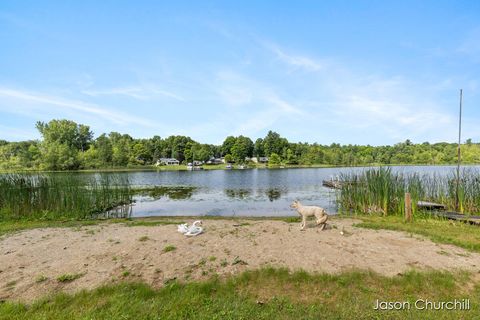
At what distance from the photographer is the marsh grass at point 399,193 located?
13.0 m

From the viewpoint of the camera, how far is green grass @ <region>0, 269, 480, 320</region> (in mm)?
3865

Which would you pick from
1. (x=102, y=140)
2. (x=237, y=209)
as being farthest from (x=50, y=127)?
(x=237, y=209)

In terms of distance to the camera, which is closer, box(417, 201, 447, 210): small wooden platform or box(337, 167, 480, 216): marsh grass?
box(337, 167, 480, 216): marsh grass

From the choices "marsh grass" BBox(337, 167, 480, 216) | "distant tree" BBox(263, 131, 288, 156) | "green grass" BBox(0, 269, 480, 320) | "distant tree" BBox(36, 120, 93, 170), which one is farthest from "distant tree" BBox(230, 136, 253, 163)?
"green grass" BBox(0, 269, 480, 320)

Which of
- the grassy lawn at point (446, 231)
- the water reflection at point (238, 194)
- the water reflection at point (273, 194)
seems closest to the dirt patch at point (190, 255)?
the grassy lawn at point (446, 231)

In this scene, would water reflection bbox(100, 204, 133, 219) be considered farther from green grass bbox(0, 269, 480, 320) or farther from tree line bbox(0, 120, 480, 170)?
tree line bbox(0, 120, 480, 170)

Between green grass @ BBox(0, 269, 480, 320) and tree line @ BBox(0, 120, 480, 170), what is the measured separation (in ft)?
261

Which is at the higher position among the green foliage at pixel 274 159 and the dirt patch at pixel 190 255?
the green foliage at pixel 274 159

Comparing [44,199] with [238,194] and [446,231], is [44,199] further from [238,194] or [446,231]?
[446,231]

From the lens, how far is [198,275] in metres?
5.18

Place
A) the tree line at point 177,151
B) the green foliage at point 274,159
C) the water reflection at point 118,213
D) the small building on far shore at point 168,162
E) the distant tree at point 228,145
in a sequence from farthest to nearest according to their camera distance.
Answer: the distant tree at point 228,145, the green foliage at point 274,159, the small building on far shore at point 168,162, the tree line at point 177,151, the water reflection at point 118,213

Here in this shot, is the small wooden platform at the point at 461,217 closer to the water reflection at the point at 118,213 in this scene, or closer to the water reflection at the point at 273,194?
the water reflection at the point at 273,194

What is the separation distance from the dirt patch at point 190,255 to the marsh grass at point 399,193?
18.6 feet

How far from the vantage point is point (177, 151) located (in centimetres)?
11344
